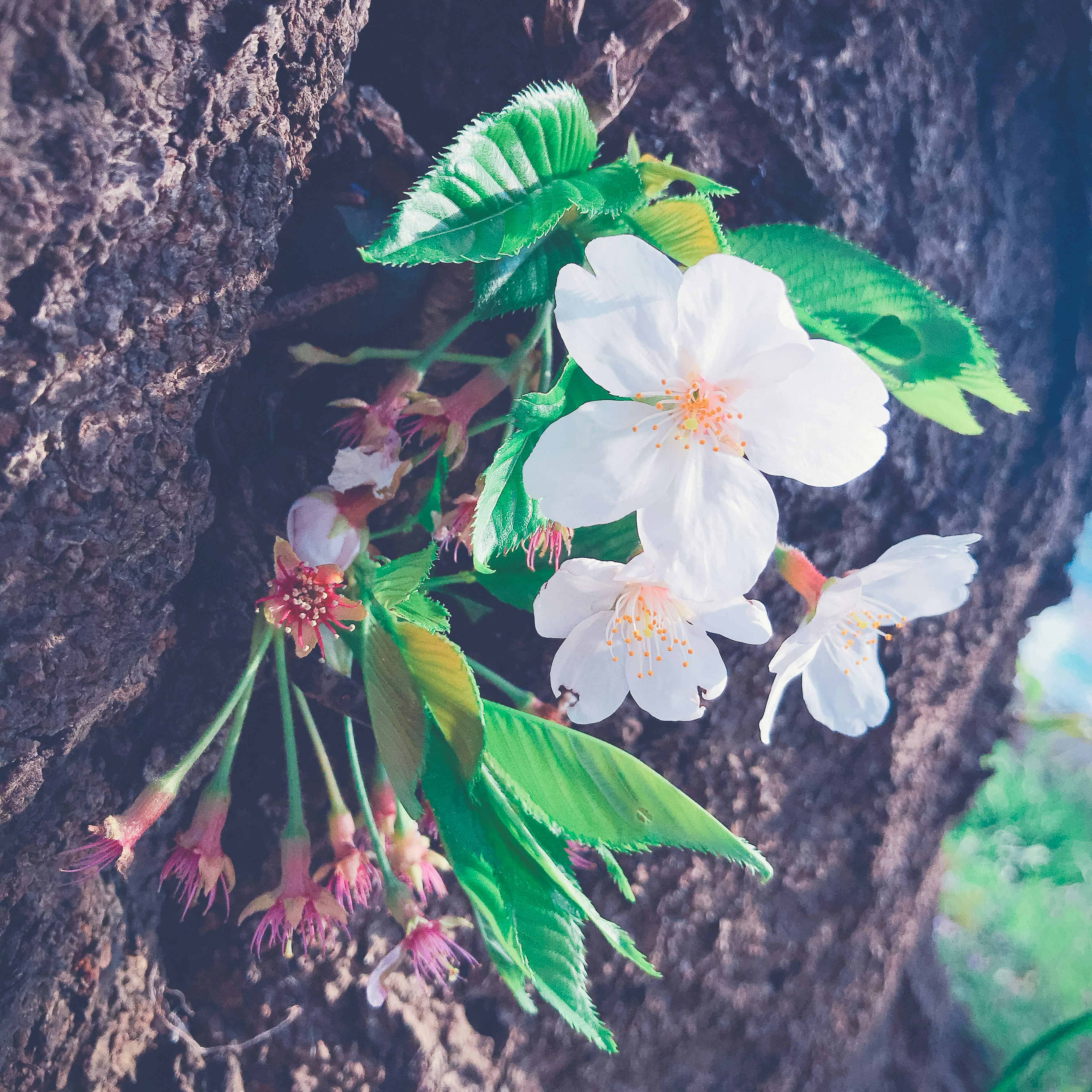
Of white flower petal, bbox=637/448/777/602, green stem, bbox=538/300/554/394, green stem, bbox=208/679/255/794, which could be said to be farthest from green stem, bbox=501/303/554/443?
green stem, bbox=208/679/255/794

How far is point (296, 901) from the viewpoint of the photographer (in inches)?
31.3

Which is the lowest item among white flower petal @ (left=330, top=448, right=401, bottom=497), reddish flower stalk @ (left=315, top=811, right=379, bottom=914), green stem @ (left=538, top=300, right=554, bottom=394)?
reddish flower stalk @ (left=315, top=811, right=379, bottom=914)

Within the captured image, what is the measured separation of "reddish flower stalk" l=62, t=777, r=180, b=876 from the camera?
28.0 inches

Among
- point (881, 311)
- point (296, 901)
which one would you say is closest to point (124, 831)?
point (296, 901)

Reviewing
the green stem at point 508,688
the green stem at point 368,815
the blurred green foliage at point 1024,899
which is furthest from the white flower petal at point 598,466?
the blurred green foliage at point 1024,899

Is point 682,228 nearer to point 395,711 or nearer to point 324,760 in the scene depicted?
point 395,711

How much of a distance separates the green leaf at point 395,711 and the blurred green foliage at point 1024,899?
2.21 metres

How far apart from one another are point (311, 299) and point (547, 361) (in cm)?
25

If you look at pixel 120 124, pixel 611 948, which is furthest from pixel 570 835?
pixel 120 124

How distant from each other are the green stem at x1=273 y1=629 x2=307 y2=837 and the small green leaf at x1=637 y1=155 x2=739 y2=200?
574 millimetres

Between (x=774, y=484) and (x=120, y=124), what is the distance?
794mm

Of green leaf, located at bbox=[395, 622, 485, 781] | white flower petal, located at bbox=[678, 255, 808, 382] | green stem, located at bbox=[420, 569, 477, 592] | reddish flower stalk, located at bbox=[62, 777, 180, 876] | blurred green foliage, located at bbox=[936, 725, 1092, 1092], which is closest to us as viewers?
white flower petal, located at bbox=[678, 255, 808, 382]

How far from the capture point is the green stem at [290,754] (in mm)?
805

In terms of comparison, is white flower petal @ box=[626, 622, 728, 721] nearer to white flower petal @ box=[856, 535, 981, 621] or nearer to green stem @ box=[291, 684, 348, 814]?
white flower petal @ box=[856, 535, 981, 621]
